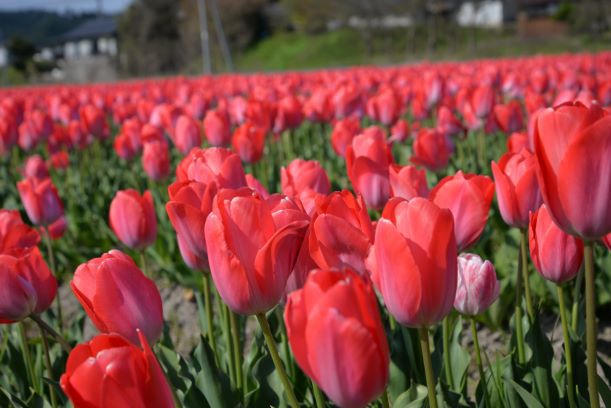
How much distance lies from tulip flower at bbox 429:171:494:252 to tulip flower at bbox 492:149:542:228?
167 mm

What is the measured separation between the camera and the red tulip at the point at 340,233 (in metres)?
1.10

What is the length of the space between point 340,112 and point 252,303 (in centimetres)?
401

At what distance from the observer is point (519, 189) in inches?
61.8

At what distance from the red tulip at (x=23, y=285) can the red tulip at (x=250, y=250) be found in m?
0.58

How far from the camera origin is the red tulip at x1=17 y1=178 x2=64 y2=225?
259 cm

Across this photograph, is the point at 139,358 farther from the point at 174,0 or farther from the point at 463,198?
the point at 174,0

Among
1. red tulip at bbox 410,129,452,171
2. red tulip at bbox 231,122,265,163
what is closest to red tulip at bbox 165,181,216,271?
red tulip at bbox 410,129,452,171

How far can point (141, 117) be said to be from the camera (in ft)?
18.8

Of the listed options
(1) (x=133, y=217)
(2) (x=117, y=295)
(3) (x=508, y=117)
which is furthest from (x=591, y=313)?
(3) (x=508, y=117)

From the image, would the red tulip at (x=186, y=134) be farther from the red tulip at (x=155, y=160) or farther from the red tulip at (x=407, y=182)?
the red tulip at (x=407, y=182)

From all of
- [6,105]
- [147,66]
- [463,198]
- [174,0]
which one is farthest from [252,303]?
[174,0]

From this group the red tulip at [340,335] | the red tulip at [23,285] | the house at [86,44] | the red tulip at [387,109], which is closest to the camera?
the red tulip at [340,335]

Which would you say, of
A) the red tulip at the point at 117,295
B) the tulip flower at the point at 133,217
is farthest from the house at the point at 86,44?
the red tulip at the point at 117,295

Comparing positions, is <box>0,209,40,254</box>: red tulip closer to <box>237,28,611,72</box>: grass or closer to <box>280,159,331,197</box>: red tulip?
<box>280,159,331,197</box>: red tulip
